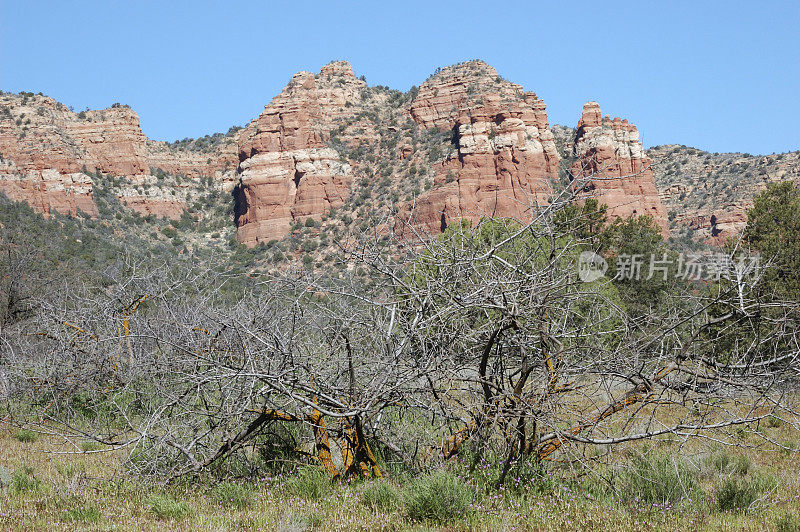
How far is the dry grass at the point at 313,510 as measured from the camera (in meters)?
4.36

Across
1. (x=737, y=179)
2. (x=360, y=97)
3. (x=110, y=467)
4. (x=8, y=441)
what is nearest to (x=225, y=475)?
(x=110, y=467)

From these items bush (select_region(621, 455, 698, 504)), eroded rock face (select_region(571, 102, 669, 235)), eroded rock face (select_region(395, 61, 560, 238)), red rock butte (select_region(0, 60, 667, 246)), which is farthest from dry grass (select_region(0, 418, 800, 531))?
eroded rock face (select_region(571, 102, 669, 235))

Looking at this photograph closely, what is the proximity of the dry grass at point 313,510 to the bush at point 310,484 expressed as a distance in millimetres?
63

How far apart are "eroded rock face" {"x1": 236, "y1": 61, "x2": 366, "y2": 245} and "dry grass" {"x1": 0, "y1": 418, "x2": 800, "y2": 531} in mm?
63699

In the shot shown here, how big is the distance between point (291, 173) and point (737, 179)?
51.0 meters

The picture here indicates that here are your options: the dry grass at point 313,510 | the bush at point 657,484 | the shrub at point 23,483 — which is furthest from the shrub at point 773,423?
the shrub at point 23,483

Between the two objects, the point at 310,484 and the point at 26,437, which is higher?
the point at 310,484

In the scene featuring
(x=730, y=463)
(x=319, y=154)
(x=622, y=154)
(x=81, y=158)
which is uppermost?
(x=81, y=158)

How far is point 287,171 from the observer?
72875mm

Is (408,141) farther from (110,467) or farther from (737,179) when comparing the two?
(110,467)

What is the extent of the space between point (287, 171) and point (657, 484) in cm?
7088

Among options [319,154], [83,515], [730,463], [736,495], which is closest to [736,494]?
[736,495]

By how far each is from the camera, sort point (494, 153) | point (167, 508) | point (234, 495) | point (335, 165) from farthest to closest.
→ point (335, 165)
point (494, 153)
point (234, 495)
point (167, 508)

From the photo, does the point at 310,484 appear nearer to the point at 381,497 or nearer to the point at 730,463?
the point at 381,497
